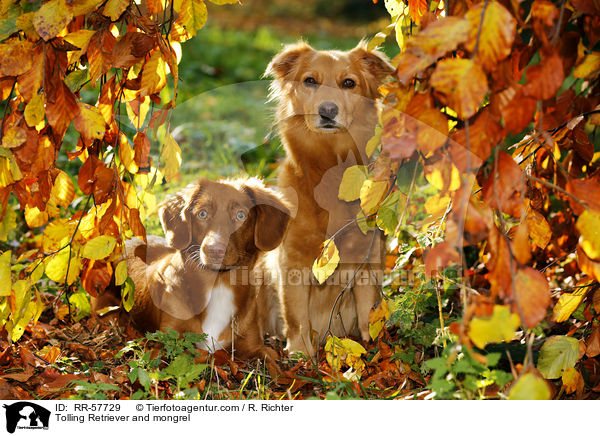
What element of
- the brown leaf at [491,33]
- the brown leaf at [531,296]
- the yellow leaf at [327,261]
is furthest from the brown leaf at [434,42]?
the yellow leaf at [327,261]

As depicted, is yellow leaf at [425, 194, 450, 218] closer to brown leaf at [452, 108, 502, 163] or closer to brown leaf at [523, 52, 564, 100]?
brown leaf at [452, 108, 502, 163]

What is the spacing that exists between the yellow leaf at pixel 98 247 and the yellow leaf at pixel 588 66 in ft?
4.75

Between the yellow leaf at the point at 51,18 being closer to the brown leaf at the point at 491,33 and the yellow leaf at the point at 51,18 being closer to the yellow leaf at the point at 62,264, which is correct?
the yellow leaf at the point at 62,264

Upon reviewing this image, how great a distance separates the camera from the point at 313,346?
275 cm

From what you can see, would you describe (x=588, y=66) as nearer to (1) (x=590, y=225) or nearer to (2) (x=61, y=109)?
(1) (x=590, y=225)

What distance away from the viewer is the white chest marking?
2.50 m

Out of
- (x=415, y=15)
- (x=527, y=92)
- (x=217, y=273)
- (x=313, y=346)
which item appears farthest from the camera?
(x=313, y=346)

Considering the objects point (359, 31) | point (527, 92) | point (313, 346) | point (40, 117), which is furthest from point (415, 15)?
point (359, 31)

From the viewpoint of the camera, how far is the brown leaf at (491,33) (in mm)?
1113

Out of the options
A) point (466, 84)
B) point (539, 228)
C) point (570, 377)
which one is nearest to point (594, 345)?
point (570, 377)

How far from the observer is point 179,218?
8.00 feet
